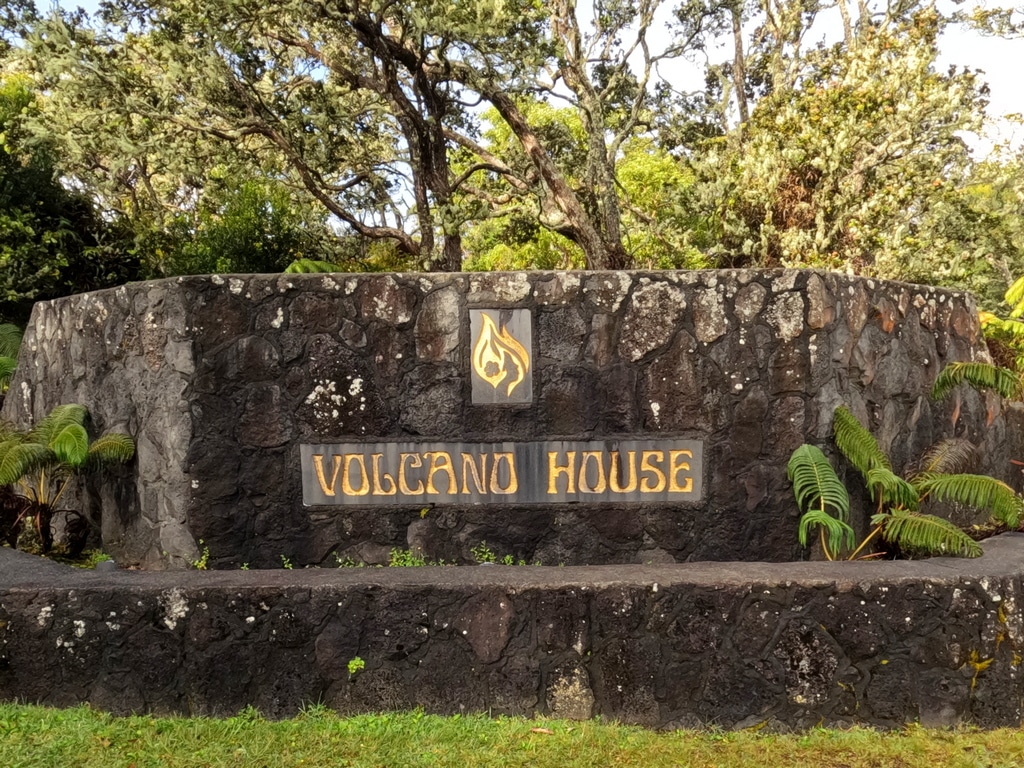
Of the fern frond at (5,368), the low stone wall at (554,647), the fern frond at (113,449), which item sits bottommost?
the low stone wall at (554,647)

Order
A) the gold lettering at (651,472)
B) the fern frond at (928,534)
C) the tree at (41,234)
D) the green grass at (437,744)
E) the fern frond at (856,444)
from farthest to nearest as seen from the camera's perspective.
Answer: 1. the tree at (41,234)
2. the gold lettering at (651,472)
3. the fern frond at (856,444)
4. the fern frond at (928,534)
5. the green grass at (437,744)

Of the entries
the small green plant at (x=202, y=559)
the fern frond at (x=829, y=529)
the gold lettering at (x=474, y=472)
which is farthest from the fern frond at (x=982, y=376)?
the small green plant at (x=202, y=559)

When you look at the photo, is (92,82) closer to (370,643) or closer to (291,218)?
(291,218)

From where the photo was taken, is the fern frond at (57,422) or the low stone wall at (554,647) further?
the fern frond at (57,422)

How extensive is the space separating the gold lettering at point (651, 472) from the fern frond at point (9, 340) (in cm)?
653

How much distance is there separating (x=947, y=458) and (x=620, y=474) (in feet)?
5.70

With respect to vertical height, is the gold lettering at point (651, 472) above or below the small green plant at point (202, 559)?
above

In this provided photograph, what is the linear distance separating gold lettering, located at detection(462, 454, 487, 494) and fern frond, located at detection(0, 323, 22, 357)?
19.2 ft

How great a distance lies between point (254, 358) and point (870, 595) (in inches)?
115

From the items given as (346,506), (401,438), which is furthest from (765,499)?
(346,506)

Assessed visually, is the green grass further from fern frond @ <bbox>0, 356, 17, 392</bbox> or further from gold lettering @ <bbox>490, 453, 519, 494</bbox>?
fern frond @ <bbox>0, 356, 17, 392</bbox>

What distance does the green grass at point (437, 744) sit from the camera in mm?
2998

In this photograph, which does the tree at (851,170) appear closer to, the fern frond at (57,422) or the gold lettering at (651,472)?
the gold lettering at (651,472)

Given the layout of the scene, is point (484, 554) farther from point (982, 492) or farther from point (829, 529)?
point (982, 492)
